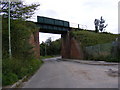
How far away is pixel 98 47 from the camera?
1457 inches

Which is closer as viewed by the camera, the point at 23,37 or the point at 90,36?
the point at 23,37

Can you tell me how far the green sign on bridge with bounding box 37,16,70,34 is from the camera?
1743 inches

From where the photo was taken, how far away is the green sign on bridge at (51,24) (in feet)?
145

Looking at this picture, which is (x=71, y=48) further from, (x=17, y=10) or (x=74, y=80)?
(x=74, y=80)

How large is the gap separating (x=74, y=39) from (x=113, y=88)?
42979 millimetres

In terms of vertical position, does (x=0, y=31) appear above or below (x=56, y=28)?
below

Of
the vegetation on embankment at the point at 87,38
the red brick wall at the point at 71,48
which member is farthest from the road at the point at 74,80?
the vegetation on embankment at the point at 87,38

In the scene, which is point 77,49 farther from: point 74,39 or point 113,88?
point 113,88

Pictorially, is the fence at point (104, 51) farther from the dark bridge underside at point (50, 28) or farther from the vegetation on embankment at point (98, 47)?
the dark bridge underside at point (50, 28)

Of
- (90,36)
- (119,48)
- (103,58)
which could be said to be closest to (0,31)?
(119,48)

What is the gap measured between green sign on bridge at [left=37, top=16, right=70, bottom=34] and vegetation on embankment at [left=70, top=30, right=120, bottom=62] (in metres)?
2.94

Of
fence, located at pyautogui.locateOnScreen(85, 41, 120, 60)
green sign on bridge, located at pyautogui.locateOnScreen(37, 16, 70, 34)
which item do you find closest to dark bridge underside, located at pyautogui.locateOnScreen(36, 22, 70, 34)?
green sign on bridge, located at pyautogui.locateOnScreen(37, 16, 70, 34)

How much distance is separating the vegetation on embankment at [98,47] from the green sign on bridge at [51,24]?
2944 millimetres

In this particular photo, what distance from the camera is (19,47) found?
1788 cm
